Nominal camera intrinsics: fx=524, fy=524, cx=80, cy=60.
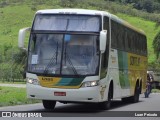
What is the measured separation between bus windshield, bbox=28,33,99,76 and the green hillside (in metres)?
64.2

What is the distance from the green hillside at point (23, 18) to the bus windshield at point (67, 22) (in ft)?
209

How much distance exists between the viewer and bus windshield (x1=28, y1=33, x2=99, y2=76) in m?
17.8

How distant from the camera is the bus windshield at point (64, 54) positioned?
1780cm

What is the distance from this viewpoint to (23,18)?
112m

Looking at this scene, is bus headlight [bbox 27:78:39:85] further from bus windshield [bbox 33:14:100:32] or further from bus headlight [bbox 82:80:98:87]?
bus windshield [bbox 33:14:100:32]

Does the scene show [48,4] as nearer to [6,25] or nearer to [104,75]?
[6,25]

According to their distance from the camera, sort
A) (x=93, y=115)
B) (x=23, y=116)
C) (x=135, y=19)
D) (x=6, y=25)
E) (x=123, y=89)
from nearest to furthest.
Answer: (x=23, y=116) < (x=93, y=115) < (x=123, y=89) < (x=6, y=25) < (x=135, y=19)

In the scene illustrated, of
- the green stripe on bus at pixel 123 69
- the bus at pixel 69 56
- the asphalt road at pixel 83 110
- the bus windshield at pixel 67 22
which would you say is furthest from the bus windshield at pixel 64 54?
the green stripe on bus at pixel 123 69

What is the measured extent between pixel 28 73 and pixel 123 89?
5836 millimetres

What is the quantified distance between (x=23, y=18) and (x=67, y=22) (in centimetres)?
9507

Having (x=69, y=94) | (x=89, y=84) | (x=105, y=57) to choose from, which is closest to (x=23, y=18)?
(x=105, y=57)

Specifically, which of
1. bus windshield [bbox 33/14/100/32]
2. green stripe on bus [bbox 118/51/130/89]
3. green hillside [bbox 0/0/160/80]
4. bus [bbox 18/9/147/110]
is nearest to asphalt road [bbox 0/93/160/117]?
bus [bbox 18/9/147/110]

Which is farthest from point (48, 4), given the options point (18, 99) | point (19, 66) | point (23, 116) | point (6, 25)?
point (23, 116)

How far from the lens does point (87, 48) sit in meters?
18.0
